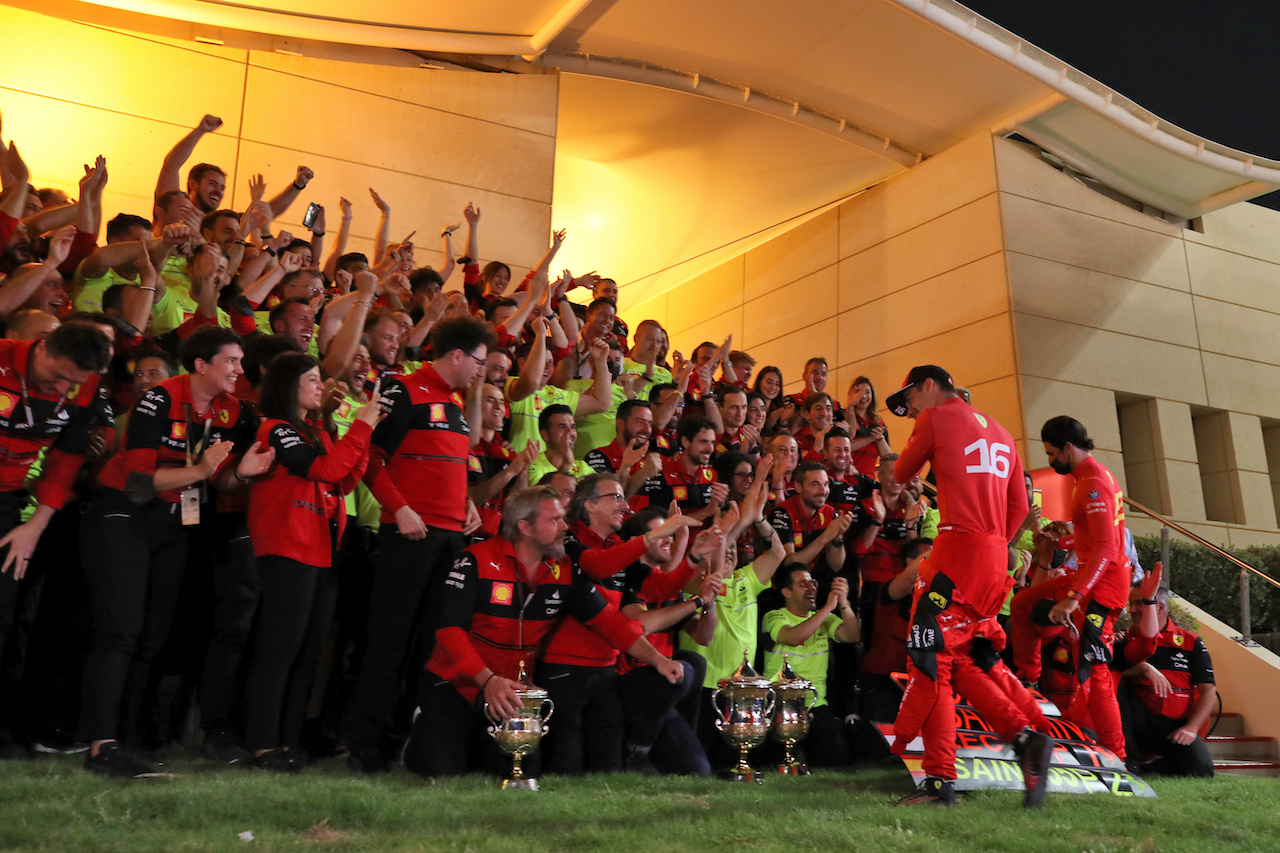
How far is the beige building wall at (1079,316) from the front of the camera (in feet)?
41.1

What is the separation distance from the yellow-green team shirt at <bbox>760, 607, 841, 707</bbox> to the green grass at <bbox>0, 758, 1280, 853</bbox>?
1558 millimetres

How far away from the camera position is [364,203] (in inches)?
412

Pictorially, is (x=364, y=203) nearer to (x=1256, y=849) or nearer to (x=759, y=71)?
(x=759, y=71)

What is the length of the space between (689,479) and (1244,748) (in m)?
4.66

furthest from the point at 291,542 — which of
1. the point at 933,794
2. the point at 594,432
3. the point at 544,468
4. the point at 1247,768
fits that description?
the point at 1247,768

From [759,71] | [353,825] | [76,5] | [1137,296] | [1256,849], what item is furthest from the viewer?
[1137,296]

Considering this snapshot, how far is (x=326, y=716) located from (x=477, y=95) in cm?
812

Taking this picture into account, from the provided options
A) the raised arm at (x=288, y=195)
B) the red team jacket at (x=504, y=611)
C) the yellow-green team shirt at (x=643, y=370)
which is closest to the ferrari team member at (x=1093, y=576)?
the red team jacket at (x=504, y=611)

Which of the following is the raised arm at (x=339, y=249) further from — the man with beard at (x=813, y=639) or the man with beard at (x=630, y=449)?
the man with beard at (x=813, y=639)

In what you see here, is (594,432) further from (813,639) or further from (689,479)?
(813,639)

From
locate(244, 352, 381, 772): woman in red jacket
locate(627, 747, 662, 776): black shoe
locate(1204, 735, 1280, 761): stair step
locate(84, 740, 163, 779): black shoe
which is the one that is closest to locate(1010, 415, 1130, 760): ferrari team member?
locate(1204, 735, 1280, 761): stair step

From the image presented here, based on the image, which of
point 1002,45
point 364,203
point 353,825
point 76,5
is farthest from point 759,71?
point 353,825

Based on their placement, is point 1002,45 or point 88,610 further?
point 1002,45

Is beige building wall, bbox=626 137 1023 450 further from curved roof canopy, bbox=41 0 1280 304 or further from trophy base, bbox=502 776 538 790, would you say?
trophy base, bbox=502 776 538 790
